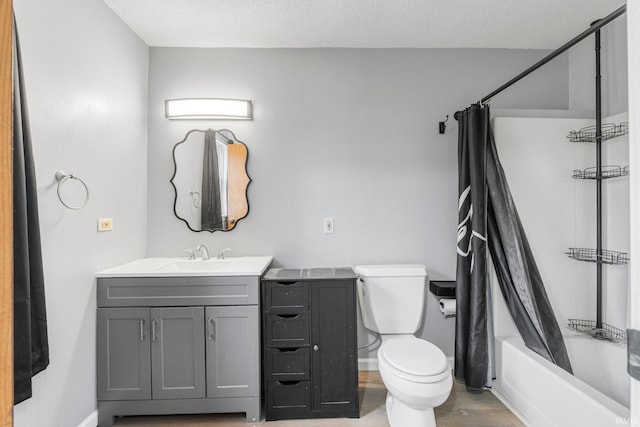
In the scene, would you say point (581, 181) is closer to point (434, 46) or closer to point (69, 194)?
point (434, 46)

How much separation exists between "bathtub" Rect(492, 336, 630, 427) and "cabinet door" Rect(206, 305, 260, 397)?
1.54 metres

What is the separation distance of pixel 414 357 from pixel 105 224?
1951 millimetres

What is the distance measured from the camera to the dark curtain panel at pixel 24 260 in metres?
1.23

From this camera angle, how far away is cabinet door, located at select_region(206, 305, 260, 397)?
5.95 ft

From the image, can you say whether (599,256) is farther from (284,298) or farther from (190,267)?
(190,267)

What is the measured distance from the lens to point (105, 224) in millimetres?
1910

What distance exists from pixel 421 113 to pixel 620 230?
4.92 feet

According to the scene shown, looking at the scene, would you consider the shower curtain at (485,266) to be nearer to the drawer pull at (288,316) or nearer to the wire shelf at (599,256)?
the wire shelf at (599,256)

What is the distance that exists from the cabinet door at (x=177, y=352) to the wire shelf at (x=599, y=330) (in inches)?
94.8

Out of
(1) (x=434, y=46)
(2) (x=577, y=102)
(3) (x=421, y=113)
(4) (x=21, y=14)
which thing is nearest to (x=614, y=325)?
(2) (x=577, y=102)

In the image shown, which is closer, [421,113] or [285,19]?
[285,19]

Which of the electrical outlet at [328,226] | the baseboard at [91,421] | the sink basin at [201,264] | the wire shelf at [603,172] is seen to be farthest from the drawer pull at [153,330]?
the wire shelf at [603,172]

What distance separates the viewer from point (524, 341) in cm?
196

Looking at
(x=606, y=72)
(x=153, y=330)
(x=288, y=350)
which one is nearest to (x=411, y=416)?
(x=288, y=350)
